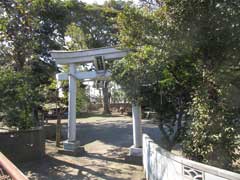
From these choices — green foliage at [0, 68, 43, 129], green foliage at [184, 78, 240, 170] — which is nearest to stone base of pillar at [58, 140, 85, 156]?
green foliage at [0, 68, 43, 129]

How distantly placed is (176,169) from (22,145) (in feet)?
20.3

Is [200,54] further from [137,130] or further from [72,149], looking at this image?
[72,149]

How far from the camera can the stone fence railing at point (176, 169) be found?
3.40 m


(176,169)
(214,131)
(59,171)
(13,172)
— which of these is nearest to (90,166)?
(59,171)

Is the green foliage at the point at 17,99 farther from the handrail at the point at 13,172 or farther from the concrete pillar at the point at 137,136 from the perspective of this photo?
the handrail at the point at 13,172

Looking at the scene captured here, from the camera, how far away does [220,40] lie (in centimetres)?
432

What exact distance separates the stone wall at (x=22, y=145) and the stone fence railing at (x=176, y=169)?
14.7ft

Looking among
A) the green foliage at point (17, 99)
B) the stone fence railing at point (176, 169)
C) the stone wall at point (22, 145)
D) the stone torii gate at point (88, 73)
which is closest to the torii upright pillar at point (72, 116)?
the stone torii gate at point (88, 73)

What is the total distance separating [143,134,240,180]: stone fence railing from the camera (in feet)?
11.1

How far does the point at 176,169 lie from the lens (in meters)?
4.39

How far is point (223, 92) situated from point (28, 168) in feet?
19.8

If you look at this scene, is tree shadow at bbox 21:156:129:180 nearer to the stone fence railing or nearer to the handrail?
the stone fence railing

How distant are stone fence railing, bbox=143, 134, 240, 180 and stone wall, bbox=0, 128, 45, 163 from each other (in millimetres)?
4475

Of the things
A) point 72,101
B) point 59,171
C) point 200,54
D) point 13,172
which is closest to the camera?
point 13,172
